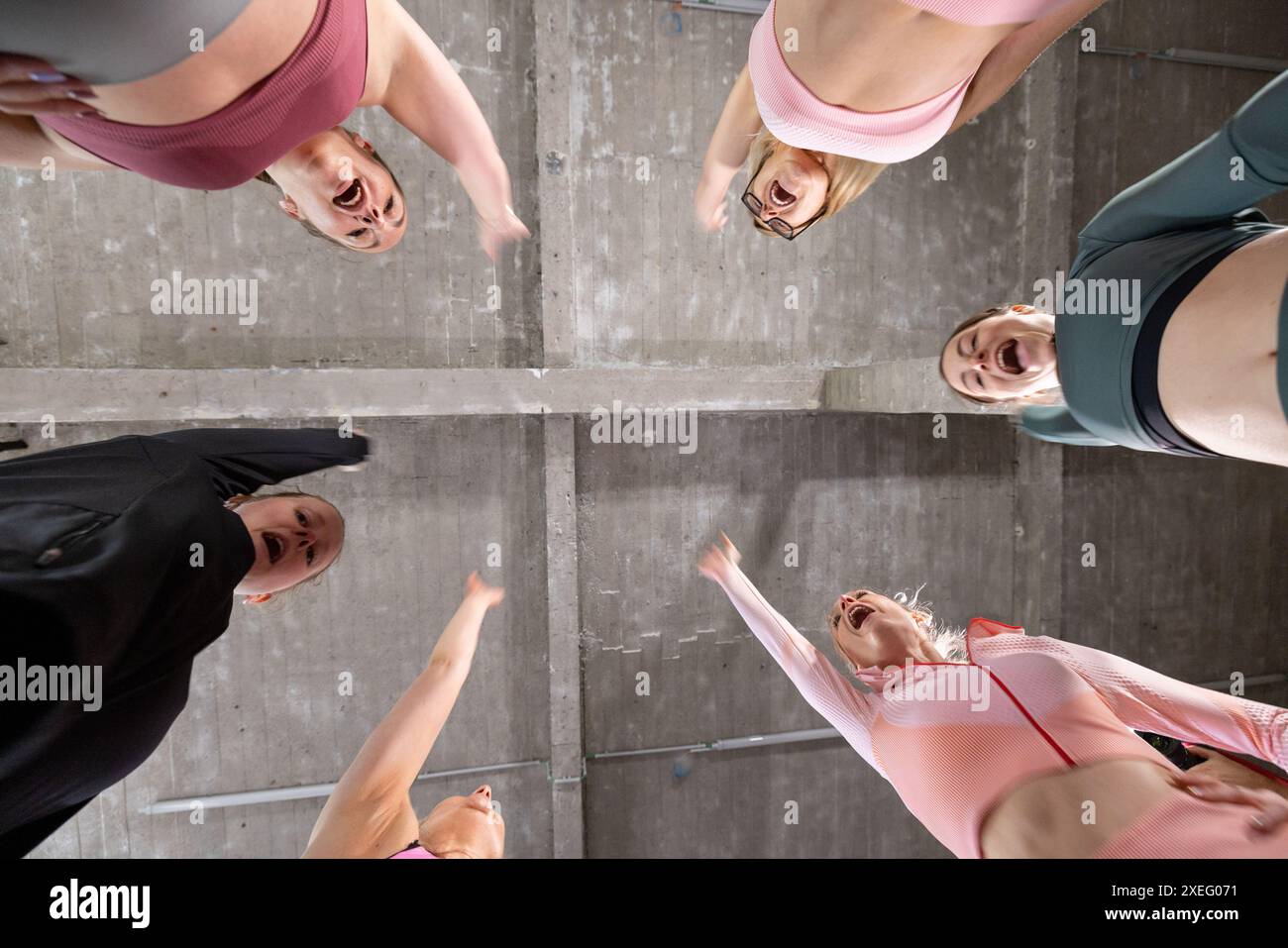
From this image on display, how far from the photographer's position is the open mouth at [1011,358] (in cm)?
249

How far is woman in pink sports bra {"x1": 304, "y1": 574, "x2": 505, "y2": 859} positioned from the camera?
2.71 metres

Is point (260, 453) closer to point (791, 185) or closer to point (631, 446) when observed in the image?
point (791, 185)

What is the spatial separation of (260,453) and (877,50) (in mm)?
2427

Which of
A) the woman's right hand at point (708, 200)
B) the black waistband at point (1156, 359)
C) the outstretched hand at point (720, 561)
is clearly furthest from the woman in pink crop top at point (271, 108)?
the outstretched hand at point (720, 561)

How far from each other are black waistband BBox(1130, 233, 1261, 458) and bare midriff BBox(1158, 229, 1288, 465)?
0.01m

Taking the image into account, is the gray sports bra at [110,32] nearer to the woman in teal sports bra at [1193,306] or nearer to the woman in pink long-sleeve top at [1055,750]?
the woman in teal sports bra at [1193,306]

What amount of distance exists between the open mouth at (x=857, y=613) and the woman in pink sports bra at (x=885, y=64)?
7.32 ft

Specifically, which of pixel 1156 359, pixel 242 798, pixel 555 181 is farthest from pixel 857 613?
pixel 242 798

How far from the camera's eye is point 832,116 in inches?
81.7

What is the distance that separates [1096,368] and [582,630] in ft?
13.9

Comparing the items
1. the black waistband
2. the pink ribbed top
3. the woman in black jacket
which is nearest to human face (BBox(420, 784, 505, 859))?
the woman in black jacket

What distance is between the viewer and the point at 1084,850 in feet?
6.06

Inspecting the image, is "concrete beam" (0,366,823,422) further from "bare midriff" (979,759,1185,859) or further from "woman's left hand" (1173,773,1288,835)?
"woman's left hand" (1173,773,1288,835)
